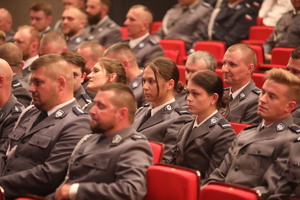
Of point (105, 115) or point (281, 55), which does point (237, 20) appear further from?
point (105, 115)

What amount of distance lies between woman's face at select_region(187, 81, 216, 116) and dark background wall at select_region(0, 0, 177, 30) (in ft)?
17.0

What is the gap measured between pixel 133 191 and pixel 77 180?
368 mm

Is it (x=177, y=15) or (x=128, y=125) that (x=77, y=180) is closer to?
(x=128, y=125)

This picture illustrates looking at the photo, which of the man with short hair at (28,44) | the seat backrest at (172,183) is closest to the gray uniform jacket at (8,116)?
the seat backrest at (172,183)

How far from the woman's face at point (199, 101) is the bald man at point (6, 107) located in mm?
1022

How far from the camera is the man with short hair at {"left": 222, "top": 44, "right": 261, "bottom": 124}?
13.7ft

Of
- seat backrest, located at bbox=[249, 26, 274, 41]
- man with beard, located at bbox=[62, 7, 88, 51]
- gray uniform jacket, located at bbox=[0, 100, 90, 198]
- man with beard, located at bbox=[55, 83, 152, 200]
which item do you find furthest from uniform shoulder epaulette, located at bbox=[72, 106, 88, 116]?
man with beard, located at bbox=[62, 7, 88, 51]

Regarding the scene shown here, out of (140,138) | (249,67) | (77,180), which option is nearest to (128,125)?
(140,138)

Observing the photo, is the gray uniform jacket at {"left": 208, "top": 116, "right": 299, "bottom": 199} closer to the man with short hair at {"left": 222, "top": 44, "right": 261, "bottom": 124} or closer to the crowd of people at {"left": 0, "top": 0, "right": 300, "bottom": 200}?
the crowd of people at {"left": 0, "top": 0, "right": 300, "bottom": 200}

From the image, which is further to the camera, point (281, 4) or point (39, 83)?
point (281, 4)

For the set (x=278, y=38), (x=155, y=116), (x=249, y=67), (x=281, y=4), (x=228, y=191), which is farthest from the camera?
(x=281, y=4)

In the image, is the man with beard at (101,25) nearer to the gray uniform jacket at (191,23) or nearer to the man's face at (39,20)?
the man's face at (39,20)

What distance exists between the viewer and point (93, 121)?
9.91ft

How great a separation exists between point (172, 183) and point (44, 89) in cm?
97
